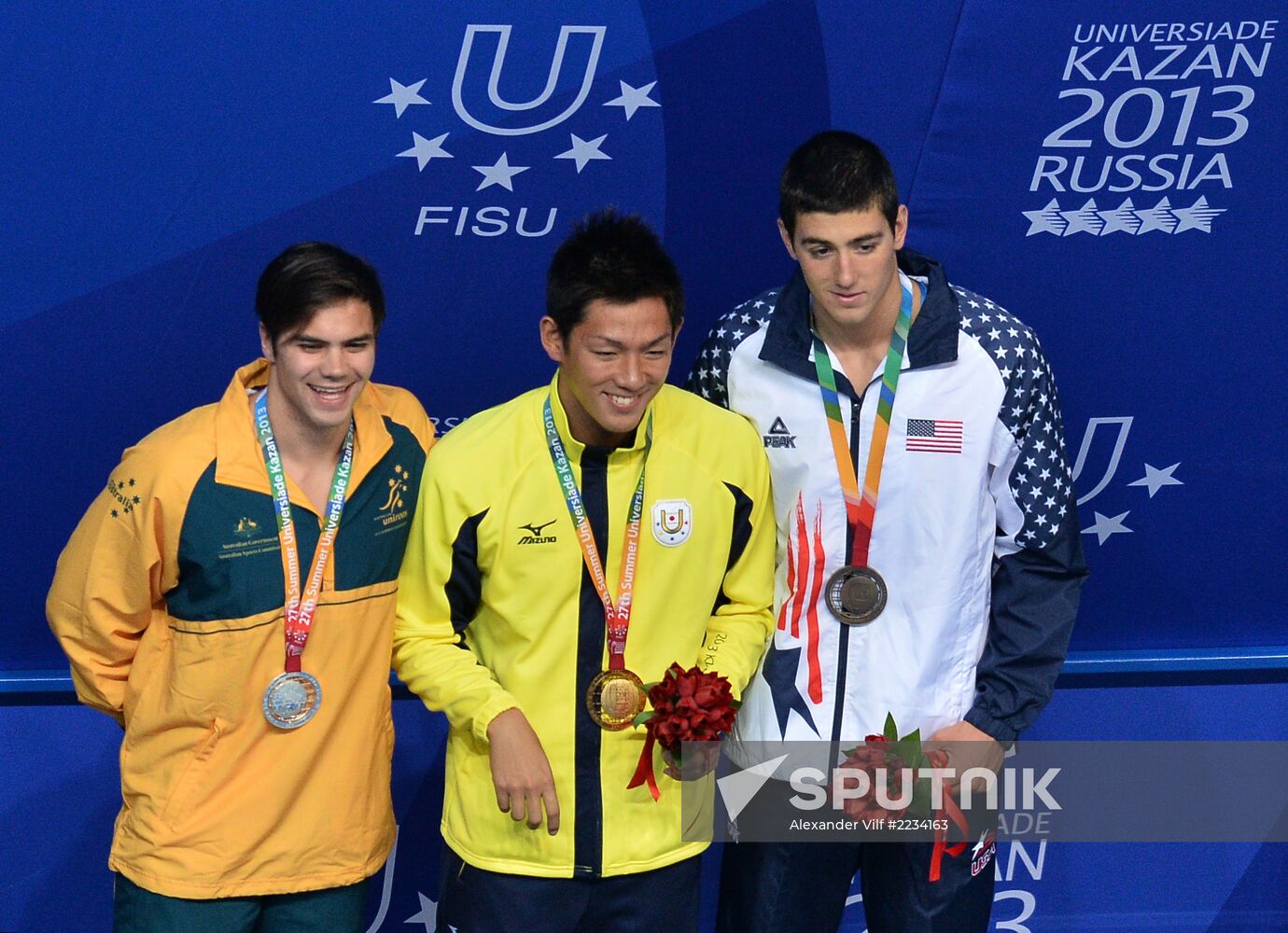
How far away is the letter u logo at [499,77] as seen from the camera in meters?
3.54

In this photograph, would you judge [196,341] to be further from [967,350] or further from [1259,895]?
[1259,895]

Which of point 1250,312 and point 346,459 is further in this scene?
point 1250,312

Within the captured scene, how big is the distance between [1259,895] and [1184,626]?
0.72m

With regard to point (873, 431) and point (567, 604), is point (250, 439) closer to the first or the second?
point (567, 604)

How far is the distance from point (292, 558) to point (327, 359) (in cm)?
37

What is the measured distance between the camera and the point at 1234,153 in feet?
12.1

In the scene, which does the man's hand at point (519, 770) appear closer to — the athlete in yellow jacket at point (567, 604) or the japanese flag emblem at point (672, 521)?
the athlete in yellow jacket at point (567, 604)

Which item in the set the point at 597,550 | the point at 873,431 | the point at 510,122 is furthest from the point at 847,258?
the point at 510,122

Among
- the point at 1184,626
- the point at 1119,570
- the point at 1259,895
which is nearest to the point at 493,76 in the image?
the point at 1119,570

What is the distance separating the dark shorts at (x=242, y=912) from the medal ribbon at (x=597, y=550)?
2.35 feet

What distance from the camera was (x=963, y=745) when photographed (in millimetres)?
3105

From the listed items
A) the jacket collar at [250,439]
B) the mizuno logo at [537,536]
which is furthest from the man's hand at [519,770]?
the jacket collar at [250,439]

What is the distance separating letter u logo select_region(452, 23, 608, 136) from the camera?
3.54 metres

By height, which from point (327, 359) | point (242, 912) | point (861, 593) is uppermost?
point (327, 359)
